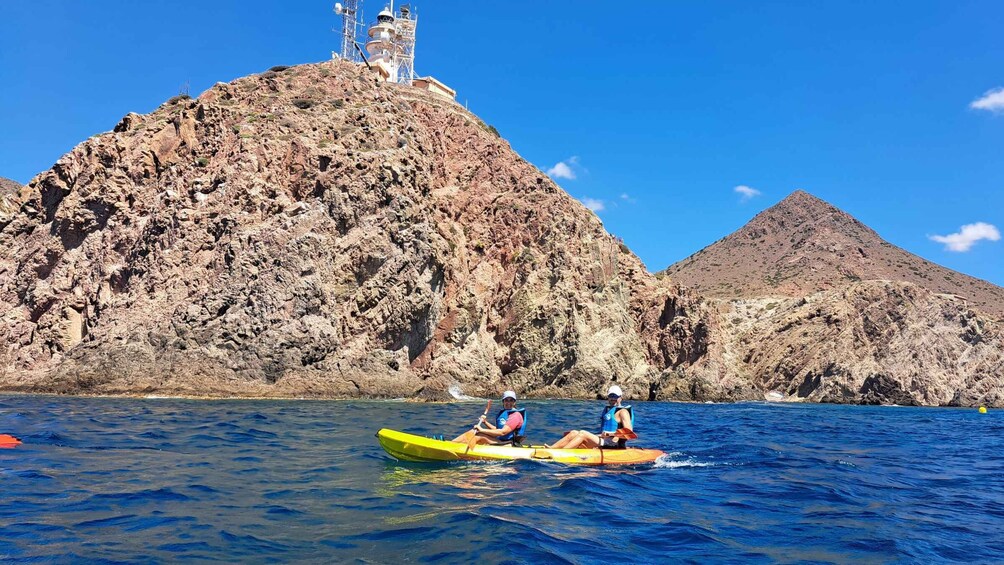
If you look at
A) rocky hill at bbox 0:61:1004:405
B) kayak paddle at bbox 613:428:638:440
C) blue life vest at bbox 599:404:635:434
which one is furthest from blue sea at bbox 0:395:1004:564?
rocky hill at bbox 0:61:1004:405

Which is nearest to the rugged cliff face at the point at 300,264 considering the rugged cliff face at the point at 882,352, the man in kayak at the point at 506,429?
the rugged cliff face at the point at 882,352

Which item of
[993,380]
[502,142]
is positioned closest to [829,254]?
[993,380]

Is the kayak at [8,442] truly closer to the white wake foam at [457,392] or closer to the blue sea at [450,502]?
the blue sea at [450,502]

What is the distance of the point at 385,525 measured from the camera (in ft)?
27.5

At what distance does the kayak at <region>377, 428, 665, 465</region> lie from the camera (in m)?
13.9

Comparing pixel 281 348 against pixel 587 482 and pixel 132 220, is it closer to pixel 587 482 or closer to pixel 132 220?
pixel 132 220

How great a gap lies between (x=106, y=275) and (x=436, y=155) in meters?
25.6

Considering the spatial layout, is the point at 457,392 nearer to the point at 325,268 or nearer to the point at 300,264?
the point at 325,268

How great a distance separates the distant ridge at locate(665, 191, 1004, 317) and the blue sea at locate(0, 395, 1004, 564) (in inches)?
2927

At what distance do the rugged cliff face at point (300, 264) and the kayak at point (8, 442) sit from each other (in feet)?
60.0

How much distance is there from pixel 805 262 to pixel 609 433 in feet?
321

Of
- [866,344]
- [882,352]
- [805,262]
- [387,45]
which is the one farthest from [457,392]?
[805,262]

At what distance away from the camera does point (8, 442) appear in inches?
536

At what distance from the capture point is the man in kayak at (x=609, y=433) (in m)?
15.1
